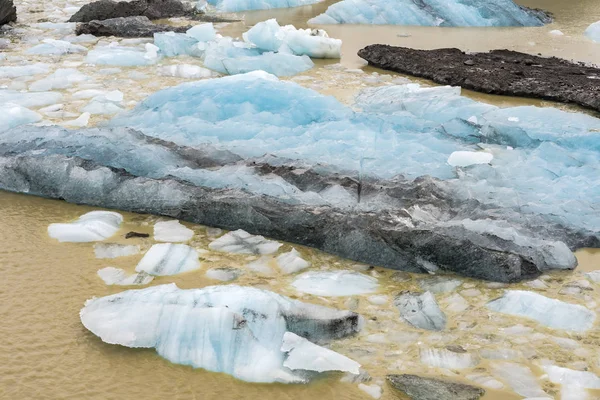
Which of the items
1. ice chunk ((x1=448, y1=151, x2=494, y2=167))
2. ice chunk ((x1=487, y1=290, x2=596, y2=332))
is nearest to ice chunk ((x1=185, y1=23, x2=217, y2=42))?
ice chunk ((x1=448, y1=151, x2=494, y2=167))

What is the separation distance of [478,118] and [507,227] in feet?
4.93

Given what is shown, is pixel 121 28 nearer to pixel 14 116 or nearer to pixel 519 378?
pixel 14 116

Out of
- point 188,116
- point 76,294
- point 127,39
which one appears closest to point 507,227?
point 76,294

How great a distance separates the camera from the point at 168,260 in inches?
103

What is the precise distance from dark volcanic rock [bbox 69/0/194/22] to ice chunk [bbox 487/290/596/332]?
21.4 ft

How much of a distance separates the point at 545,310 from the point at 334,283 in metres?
0.72

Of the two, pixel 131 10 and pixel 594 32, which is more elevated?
pixel 594 32

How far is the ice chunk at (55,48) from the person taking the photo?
6047 millimetres

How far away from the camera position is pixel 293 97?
429cm

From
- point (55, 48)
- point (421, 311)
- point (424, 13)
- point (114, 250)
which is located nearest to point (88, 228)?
point (114, 250)

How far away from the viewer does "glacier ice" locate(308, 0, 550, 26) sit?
8.23 meters

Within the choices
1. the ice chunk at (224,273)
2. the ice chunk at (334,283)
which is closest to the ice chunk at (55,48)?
the ice chunk at (224,273)

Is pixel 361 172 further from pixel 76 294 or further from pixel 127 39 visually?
pixel 127 39

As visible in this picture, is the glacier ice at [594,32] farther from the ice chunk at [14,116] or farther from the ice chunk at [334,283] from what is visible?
the ice chunk at [334,283]
